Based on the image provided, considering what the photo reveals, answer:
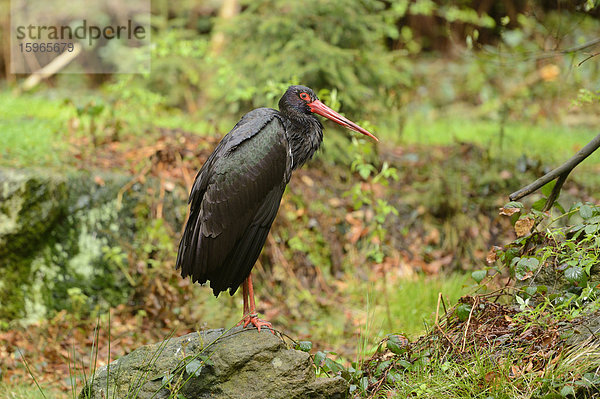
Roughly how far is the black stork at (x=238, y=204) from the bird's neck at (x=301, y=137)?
0.25ft

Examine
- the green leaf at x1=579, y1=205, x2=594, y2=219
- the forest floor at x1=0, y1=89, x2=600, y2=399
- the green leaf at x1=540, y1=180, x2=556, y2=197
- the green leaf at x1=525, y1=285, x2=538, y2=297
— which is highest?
the green leaf at x1=579, y1=205, x2=594, y2=219

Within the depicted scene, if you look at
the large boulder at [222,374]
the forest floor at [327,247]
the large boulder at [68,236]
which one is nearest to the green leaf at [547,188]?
the forest floor at [327,247]

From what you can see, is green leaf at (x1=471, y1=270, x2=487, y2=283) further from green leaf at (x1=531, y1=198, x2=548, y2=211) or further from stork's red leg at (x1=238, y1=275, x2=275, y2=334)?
stork's red leg at (x1=238, y1=275, x2=275, y2=334)

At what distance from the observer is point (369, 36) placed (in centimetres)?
715

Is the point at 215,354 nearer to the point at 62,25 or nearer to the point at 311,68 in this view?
the point at 311,68

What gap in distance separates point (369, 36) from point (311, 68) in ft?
3.12

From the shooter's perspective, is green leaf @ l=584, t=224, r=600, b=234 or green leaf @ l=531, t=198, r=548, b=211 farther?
green leaf @ l=531, t=198, r=548, b=211

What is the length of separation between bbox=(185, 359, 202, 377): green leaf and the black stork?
42 centimetres

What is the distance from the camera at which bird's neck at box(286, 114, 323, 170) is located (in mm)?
3879

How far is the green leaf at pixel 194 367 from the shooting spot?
10.9 ft

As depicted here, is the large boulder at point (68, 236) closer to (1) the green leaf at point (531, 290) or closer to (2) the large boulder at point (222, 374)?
(2) the large boulder at point (222, 374)

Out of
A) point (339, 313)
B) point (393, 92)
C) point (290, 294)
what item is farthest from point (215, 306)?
point (393, 92)

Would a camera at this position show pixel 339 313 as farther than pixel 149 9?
No

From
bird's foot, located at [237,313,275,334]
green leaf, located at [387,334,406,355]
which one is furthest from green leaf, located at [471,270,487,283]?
bird's foot, located at [237,313,275,334]
